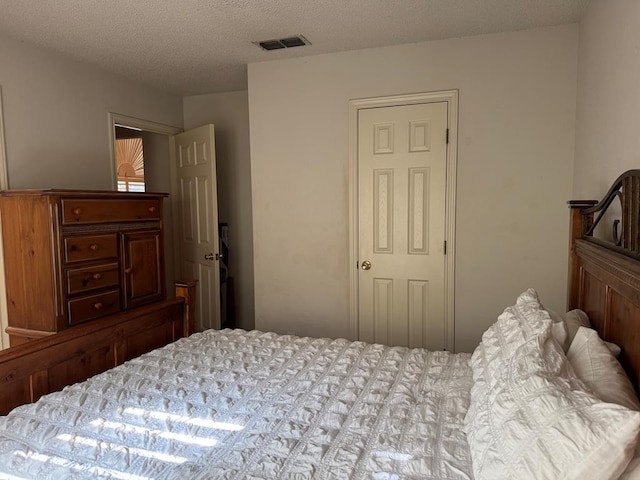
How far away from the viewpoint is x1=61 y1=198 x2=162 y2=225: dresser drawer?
2.50 m

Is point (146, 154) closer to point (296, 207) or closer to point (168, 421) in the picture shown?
point (296, 207)

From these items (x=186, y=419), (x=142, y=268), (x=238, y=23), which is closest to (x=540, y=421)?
(x=186, y=419)

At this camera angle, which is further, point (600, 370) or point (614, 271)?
point (614, 271)

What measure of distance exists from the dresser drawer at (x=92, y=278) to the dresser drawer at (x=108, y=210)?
0.95ft

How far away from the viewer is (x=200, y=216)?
4.06m

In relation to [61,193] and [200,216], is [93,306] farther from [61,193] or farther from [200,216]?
[200,216]

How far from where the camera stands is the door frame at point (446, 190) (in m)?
2.94

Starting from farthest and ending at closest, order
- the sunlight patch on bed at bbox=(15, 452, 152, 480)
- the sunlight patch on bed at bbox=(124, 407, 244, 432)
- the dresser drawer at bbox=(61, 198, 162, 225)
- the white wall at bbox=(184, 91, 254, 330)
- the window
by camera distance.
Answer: the window → the white wall at bbox=(184, 91, 254, 330) → the dresser drawer at bbox=(61, 198, 162, 225) → the sunlight patch on bed at bbox=(124, 407, 244, 432) → the sunlight patch on bed at bbox=(15, 452, 152, 480)

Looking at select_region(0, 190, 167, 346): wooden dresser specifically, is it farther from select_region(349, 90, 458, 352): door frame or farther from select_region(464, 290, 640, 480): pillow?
select_region(464, 290, 640, 480): pillow

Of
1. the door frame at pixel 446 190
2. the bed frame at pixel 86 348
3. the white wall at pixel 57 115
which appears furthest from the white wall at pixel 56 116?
the door frame at pixel 446 190

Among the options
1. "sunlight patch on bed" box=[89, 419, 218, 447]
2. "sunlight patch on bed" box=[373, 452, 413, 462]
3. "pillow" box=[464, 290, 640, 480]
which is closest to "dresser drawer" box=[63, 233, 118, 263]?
"sunlight patch on bed" box=[89, 419, 218, 447]

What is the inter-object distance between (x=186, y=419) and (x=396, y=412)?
2.36ft

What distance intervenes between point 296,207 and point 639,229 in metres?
2.42

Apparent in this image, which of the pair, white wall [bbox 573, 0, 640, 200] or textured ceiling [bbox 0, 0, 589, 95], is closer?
white wall [bbox 573, 0, 640, 200]
